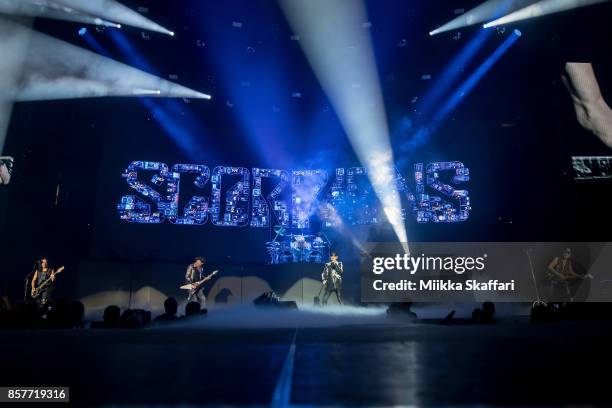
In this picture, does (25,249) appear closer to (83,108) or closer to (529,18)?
(83,108)

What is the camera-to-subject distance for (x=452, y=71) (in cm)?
1584

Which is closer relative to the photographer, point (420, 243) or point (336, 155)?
point (420, 243)

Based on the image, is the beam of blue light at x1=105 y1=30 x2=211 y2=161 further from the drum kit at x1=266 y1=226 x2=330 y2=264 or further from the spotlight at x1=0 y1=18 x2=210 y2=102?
the drum kit at x1=266 y1=226 x2=330 y2=264

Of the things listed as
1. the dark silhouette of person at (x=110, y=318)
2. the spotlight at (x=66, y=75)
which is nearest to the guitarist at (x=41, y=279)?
the spotlight at (x=66, y=75)

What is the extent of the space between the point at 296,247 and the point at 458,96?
8.95 metres

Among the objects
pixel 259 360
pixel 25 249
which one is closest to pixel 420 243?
pixel 259 360

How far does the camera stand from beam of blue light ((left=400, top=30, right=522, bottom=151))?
47.2 feet

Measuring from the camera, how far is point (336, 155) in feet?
60.4

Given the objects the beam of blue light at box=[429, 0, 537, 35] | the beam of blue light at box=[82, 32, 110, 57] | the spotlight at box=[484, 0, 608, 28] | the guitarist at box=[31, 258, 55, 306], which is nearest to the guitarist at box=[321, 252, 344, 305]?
the guitarist at box=[31, 258, 55, 306]

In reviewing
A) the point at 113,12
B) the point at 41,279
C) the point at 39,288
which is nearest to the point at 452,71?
the point at 113,12

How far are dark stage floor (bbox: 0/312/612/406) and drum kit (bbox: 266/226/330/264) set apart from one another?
11990mm

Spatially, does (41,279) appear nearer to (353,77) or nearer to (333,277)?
(333,277)

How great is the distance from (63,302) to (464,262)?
855 centimetres

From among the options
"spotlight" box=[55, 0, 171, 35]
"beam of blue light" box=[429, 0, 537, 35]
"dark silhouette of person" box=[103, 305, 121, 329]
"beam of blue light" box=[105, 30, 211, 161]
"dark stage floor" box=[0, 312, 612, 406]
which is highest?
"beam of blue light" box=[429, 0, 537, 35]
